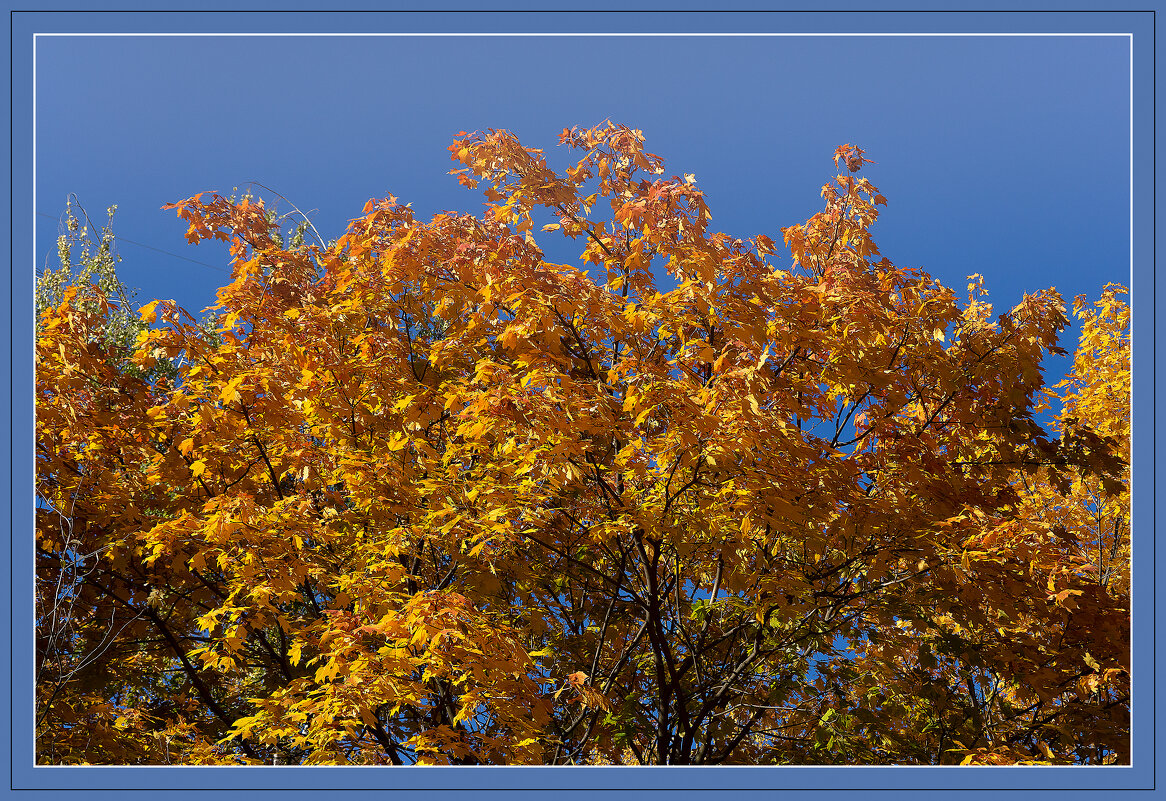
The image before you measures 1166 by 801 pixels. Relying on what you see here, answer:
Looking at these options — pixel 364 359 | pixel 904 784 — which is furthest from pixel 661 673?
pixel 364 359

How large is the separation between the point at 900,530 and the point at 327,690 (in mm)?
3208

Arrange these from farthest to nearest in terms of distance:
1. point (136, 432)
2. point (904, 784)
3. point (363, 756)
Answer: point (136, 432), point (363, 756), point (904, 784)

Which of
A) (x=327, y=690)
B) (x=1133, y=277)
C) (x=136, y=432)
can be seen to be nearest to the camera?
(x=1133, y=277)

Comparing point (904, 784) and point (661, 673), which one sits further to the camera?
point (661, 673)

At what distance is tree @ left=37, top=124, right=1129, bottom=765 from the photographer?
Result: 432 cm

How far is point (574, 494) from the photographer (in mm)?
5156

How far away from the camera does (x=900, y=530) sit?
516 centimetres

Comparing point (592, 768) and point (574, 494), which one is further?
point (574, 494)

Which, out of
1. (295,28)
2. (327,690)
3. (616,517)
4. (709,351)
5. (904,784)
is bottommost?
(904,784)

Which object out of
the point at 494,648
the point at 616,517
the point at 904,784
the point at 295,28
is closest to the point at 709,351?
the point at 616,517

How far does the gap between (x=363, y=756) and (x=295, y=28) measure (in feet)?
11.5

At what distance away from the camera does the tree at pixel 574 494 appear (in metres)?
4.32

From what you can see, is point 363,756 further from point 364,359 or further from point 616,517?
point 364,359

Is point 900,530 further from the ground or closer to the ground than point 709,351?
closer to the ground
